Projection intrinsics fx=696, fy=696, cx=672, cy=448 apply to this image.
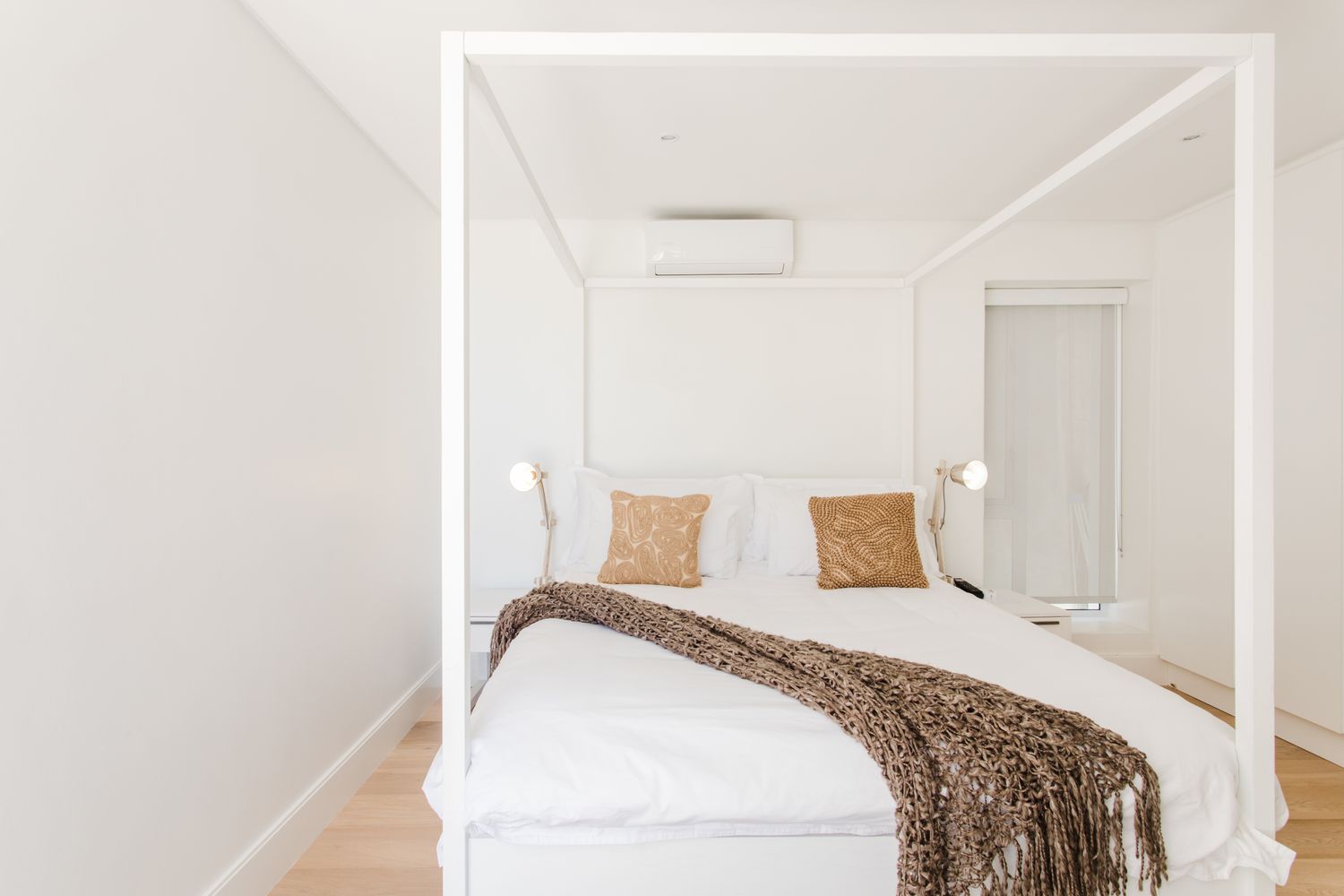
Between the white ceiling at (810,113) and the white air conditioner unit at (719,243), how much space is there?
97 millimetres

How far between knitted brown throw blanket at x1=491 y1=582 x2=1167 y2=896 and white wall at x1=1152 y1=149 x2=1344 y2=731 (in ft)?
6.85

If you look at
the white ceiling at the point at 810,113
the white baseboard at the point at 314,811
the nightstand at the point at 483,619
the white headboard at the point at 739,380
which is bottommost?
the white baseboard at the point at 314,811

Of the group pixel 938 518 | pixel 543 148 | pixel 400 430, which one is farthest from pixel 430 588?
pixel 938 518

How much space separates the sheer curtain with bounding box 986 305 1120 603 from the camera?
12.3 feet

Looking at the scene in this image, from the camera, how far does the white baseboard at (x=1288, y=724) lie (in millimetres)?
2693

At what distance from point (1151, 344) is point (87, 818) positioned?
441 cm

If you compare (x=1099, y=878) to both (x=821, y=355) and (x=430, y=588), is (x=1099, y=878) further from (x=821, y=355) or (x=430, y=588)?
(x=430, y=588)

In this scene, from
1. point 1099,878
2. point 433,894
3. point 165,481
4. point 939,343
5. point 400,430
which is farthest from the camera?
point 939,343

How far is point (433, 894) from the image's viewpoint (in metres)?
1.86

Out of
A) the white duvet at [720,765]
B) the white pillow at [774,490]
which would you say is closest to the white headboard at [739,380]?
the white pillow at [774,490]

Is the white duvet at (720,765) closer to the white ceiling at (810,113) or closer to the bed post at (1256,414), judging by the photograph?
the bed post at (1256,414)

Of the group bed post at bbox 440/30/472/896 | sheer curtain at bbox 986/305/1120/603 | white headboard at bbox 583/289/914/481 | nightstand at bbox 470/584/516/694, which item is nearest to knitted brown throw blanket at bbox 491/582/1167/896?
bed post at bbox 440/30/472/896

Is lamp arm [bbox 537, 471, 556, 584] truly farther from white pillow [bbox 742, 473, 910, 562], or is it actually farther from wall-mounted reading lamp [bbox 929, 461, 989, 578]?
wall-mounted reading lamp [bbox 929, 461, 989, 578]

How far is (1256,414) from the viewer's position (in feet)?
4.54
